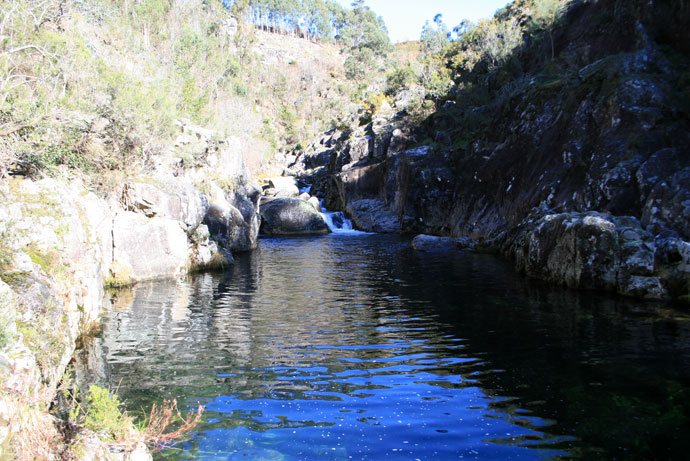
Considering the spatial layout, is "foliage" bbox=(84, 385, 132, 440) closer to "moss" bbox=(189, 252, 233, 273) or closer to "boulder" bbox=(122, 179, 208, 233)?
"boulder" bbox=(122, 179, 208, 233)

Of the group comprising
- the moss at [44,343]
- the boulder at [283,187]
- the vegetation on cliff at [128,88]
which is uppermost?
the vegetation on cliff at [128,88]

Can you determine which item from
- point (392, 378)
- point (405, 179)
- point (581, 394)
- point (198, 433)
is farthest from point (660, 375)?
point (405, 179)

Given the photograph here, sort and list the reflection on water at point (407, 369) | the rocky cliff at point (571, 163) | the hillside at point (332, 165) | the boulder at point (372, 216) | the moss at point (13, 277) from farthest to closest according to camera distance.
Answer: the boulder at point (372, 216), the rocky cliff at point (571, 163), the hillside at point (332, 165), the moss at point (13, 277), the reflection on water at point (407, 369)

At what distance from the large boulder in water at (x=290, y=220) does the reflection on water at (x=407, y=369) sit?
63.7 feet

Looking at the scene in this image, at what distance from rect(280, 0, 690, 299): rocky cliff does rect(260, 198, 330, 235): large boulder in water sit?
4.37 meters

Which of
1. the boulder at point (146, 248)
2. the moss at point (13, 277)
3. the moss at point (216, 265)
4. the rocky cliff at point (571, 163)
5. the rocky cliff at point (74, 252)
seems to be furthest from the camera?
the moss at point (216, 265)

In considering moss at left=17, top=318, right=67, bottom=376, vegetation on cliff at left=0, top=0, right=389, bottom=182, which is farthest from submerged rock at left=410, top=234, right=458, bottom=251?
moss at left=17, top=318, right=67, bottom=376

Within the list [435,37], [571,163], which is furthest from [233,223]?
[435,37]

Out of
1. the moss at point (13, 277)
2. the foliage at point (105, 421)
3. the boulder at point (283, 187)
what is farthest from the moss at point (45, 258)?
the boulder at point (283, 187)

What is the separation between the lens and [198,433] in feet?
19.6

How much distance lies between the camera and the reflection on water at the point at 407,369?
581 centimetres

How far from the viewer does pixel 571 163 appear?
21453mm

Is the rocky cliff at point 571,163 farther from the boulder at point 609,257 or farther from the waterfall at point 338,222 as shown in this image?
the waterfall at point 338,222

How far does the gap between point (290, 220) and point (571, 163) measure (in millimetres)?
19595
